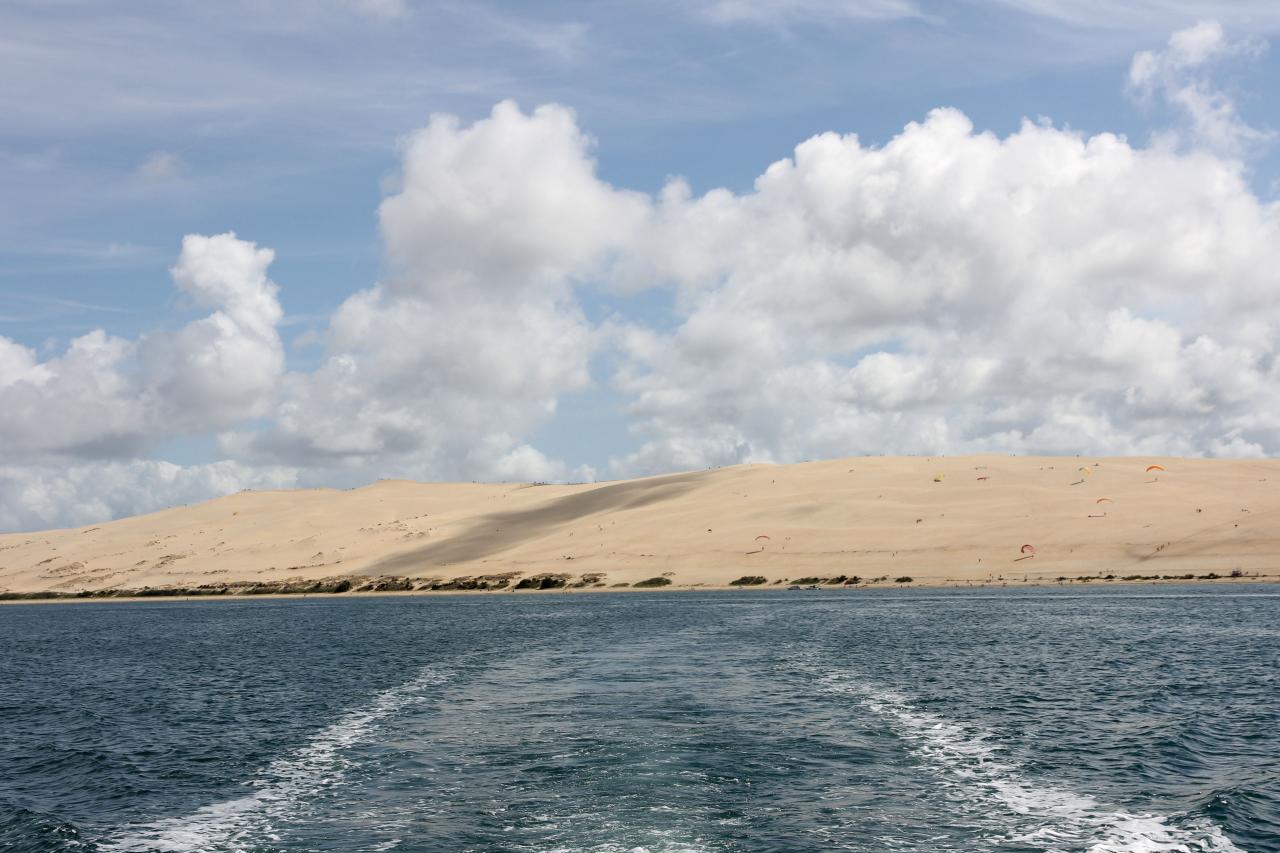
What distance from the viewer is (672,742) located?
27344 mm

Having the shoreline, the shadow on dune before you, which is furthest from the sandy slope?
the shoreline

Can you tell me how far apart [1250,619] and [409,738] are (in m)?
49.2

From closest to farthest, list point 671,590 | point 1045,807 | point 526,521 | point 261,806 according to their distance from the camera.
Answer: point 1045,807, point 261,806, point 671,590, point 526,521

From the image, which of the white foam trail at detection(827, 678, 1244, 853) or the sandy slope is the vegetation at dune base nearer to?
the sandy slope

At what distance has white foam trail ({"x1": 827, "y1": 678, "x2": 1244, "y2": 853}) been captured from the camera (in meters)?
18.6

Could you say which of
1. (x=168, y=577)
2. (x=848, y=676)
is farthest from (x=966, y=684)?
(x=168, y=577)

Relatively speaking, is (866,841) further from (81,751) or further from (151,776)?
(81,751)

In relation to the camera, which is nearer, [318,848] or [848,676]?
[318,848]

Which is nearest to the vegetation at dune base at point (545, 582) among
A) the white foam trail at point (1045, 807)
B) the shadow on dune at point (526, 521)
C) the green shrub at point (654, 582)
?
Result: the green shrub at point (654, 582)

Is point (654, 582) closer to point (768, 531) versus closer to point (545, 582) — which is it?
point (545, 582)

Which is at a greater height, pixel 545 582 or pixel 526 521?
pixel 526 521

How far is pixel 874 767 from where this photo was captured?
24.8 metres

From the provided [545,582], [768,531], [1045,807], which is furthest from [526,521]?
[1045,807]

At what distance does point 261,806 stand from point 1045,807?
17.0m
